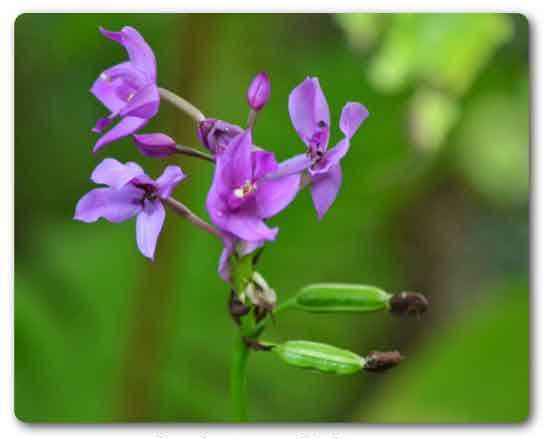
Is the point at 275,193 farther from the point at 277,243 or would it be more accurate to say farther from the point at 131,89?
the point at 277,243

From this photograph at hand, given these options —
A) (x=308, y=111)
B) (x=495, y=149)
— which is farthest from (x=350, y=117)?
(x=495, y=149)

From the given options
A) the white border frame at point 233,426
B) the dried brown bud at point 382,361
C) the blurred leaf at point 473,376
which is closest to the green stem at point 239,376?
the dried brown bud at point 382,361

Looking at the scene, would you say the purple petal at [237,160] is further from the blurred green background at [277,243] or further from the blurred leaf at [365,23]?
the blurred green background at [277,243]

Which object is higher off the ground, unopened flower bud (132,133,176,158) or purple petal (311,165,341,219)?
unopened flower bud (132,133,176,158)

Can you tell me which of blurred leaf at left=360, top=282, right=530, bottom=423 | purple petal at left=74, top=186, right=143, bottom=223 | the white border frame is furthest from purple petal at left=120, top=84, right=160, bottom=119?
blurred leaf at left=360, top=282, right=530, bottom=423

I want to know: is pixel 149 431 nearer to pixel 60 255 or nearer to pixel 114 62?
pixel 60 255

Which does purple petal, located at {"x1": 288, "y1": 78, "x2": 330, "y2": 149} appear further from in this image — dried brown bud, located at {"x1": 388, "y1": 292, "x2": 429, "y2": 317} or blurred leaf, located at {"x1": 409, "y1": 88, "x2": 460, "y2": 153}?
blurred leaf, located at {"x1": 409, "y1": 88, "x2": 460, "y2": 153}

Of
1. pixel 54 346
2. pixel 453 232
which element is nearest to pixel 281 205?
pixel 54 346
